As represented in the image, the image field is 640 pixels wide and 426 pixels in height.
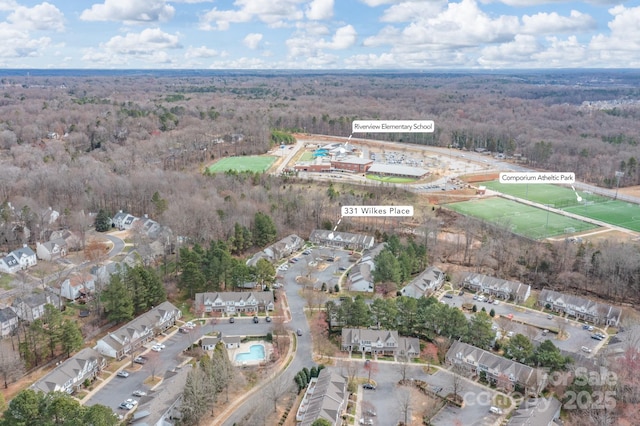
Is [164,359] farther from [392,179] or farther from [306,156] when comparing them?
[306,156]

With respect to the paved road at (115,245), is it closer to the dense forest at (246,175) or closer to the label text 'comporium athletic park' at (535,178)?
the dense forest at (246,175)

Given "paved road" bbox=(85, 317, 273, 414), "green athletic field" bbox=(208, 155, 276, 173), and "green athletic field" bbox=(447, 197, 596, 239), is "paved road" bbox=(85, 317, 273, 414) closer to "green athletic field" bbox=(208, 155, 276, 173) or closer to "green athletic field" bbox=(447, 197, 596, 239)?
"green athletic field" bbox=(447, 197, 596, 239)

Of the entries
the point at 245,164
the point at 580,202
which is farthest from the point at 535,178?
the point at 245,164

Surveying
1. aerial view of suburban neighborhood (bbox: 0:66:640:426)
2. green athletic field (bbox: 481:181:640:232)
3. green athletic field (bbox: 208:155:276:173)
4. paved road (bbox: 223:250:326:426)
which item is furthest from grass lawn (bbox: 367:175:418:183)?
paved road (bbox: 223:250:326:426)

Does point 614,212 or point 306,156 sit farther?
point 306,156

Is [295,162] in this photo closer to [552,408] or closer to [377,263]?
[377,263]

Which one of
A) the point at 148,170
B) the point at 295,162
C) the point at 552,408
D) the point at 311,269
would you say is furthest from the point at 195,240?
the point at 295,162

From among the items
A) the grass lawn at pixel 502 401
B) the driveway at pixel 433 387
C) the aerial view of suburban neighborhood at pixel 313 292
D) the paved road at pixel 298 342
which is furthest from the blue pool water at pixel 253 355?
the grass lawn at pixel 502 401
